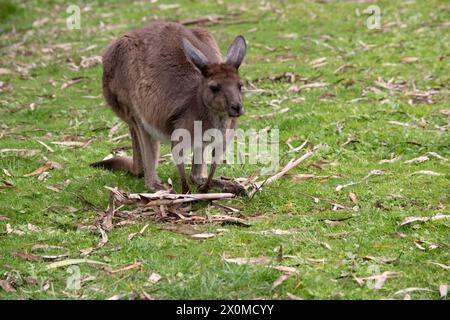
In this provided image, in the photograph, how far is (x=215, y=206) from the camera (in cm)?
609

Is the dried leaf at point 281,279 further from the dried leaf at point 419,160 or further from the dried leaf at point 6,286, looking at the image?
the dried leaf at point 419,160

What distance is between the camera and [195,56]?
5.86 metres

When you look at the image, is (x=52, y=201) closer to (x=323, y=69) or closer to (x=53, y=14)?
(x=323, y=69)

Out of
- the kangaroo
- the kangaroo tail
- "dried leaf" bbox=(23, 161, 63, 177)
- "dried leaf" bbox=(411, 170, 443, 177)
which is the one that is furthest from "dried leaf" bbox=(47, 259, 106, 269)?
"dried leaf" bbox=(411, 170, 443, 177)

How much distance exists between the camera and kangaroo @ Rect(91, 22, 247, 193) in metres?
5.86


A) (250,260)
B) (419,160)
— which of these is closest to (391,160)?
(419,160)

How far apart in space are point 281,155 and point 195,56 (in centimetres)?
177

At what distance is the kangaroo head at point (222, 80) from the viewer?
5.76m

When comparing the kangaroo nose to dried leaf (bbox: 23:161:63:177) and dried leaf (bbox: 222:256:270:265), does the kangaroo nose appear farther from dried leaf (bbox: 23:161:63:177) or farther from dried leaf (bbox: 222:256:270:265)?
dried leaf (bbox: 23:161:63:177)

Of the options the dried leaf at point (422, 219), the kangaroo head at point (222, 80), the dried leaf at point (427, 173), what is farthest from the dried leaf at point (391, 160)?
the kangaroo head at point (222, 80)

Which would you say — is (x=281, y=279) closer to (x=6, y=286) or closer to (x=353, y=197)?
(x=6, y=286)
